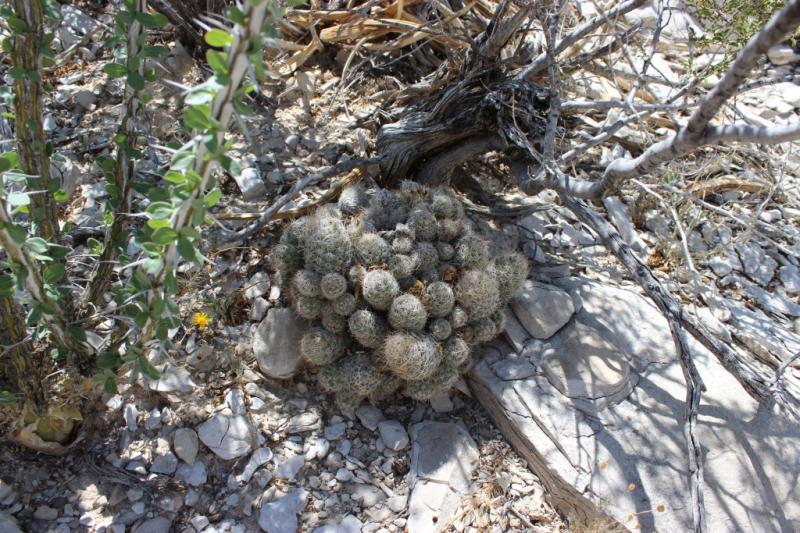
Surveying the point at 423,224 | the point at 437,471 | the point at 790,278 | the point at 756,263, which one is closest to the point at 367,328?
the point at 423,224

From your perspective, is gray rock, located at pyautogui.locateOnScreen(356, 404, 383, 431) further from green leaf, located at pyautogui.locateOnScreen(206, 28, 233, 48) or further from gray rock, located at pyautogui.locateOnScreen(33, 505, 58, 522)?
green leaf, located at pyautogui.locateOnScreen(206, 28, 233, 48)

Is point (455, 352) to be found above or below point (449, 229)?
below

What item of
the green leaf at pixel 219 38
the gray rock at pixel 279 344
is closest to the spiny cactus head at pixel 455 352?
the gray rock at pixel 279 344

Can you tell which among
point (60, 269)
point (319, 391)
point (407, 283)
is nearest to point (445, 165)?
point (407, 283)

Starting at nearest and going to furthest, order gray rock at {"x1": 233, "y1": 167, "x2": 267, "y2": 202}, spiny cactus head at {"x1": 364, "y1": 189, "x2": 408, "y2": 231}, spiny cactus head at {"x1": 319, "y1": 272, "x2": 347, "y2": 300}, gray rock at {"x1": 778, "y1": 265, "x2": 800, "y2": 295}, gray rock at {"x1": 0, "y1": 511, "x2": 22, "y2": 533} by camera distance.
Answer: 1. gray rock at {"x1": 0, "y1": 511, "x2": 22, "y2": 533}
2. spiny cactus head at {"x1": 319, "y1": 272, "x2": 347, "y2": 300}
3. spiny cactus head at {"x1": 364, "y1": 189, "x2": 408, "y2": 231}
4. gray rock at {"x1": 233, "y1": 167, "x2": 267, "y2": 202}
5. gray rock at {"x1": 778, "y1": 265, "x2": 800, "y2": 295}

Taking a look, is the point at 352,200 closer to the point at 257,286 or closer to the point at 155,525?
the point at 257,286

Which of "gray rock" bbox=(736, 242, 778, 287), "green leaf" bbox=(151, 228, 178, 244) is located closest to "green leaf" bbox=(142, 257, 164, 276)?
"green leaf" bbox=(151, 228, 178, 244)
